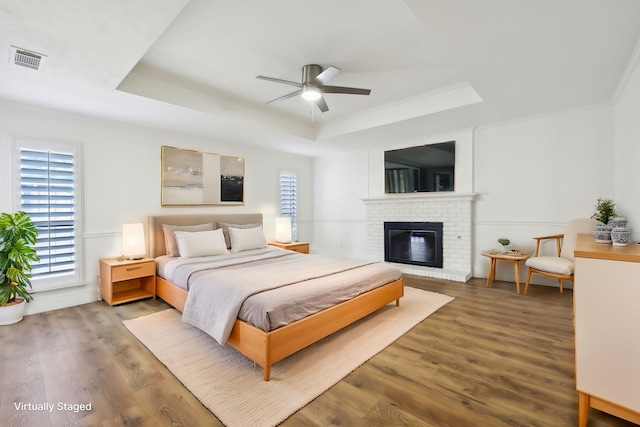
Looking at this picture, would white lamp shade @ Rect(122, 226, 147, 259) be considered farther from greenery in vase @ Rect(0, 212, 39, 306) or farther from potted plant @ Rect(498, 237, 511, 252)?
potted plant @ Rect(498, 237, 511, 252)

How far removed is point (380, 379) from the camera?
2.12 metres

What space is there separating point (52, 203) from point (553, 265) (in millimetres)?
6244

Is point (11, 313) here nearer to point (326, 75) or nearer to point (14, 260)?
point (14, 260)

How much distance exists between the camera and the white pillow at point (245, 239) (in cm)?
459

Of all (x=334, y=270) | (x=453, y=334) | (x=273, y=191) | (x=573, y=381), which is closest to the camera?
(x=573, y=381)

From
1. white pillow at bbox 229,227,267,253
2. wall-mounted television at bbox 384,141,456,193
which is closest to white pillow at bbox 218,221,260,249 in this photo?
white pillow at bbox 229,227,267,253

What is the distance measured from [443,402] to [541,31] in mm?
2818

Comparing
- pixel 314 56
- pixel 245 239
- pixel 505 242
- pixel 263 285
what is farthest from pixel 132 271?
pixel 505 242

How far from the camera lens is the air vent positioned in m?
2.34

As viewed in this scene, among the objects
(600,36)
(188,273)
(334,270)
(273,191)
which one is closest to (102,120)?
(188,273)

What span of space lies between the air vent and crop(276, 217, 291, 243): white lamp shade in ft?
12.9

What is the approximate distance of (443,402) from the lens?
1.86m

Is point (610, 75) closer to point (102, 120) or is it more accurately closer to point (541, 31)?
point (541, 31)

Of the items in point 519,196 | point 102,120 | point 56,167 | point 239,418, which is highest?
point 102,120
